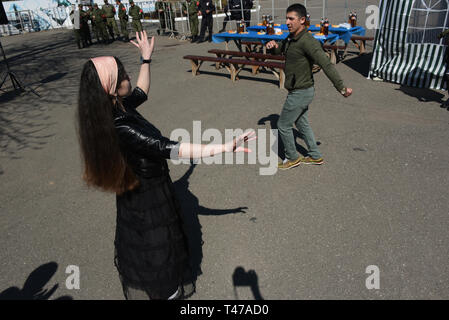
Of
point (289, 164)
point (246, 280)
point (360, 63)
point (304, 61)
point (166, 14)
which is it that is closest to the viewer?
point (246, 280)

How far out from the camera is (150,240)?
7.72 feet

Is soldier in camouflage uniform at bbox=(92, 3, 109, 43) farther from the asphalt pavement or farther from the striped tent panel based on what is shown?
the striped tent panel

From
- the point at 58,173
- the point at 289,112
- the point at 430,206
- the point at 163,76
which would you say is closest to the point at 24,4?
the point at 163,76

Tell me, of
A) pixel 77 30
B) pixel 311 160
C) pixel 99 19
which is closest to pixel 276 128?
pixel 311 160

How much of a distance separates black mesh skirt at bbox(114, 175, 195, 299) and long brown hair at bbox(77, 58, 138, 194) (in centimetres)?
24

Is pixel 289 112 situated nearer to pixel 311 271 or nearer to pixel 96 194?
pixel 311 271

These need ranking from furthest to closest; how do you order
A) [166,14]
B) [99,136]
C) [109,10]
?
[166,14], [109,10], [99,136]

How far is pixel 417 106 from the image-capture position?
6.62 metres

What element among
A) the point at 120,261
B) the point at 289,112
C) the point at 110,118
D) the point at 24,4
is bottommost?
the point at 120,261

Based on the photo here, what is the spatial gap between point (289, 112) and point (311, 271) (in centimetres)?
211

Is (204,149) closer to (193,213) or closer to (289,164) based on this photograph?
(193,213)

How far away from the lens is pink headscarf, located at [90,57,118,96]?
188 centimetres

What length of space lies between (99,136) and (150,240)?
88cm
